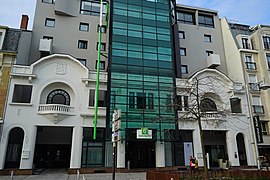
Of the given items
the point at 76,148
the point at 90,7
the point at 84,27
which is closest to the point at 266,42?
the point at 90,7

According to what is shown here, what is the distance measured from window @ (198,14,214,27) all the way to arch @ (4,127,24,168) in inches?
1130

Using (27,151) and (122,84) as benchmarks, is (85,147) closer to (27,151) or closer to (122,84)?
(27,151)

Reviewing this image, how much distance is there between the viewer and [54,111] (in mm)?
20672

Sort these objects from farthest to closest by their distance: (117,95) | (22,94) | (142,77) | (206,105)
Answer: (142,77) → (22,94) → (117,95) → (206,105)

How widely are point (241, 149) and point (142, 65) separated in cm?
1572

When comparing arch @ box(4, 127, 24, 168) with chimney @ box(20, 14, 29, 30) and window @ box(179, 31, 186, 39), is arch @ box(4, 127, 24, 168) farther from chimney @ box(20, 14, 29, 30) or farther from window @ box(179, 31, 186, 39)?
window @ box(179, 31, 186, 39)

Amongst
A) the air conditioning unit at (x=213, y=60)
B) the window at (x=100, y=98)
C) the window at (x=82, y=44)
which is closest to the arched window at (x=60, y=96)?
the window at (x=100, y=98)

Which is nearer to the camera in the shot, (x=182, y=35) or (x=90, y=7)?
(x=90, y=7)

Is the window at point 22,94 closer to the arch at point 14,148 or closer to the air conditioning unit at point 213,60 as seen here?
the arch at point 14,148

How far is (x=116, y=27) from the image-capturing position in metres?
25.6

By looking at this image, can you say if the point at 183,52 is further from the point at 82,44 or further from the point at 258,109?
the point at 82,44

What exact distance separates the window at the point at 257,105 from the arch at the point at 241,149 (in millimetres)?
4204

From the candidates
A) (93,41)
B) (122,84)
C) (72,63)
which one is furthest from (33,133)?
(93,41)

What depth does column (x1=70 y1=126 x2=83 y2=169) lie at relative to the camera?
20.7 m
